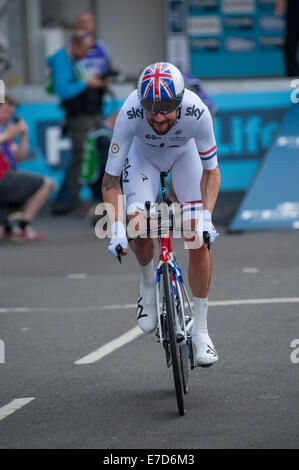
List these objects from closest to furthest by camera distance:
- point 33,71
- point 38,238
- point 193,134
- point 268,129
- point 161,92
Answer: point 161,92
point 193,134
point 38,238
point 268,129
point 33,71

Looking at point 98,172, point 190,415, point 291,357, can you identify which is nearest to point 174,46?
point 98,172

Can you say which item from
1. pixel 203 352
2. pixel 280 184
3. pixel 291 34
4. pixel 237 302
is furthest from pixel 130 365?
pixel 291 34

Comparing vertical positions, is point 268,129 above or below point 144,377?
below

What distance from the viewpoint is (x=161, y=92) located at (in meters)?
5.92

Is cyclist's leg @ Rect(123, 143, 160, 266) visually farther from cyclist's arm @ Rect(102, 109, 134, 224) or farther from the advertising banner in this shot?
the advertising banner

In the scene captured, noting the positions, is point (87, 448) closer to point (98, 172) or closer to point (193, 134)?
point (193, 134)

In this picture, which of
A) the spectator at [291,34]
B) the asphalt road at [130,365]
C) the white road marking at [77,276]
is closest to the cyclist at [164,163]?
the asphalt road at [130,365]

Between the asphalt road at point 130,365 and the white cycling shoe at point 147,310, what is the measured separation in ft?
1.19

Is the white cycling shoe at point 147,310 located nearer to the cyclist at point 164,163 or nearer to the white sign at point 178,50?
the cyclist at point 164,163

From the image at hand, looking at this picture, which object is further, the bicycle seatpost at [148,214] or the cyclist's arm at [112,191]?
the cyclist's arm at [112,191]

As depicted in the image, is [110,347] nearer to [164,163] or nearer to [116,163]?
[164,163]

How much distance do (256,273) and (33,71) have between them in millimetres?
9851

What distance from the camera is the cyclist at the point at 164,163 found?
6016mm

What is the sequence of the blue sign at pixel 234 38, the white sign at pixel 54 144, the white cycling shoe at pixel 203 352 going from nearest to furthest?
the white cycling shoe at pixel 203 352, the white sign at pixel 54 144, the blue sign at pixel 234 38
